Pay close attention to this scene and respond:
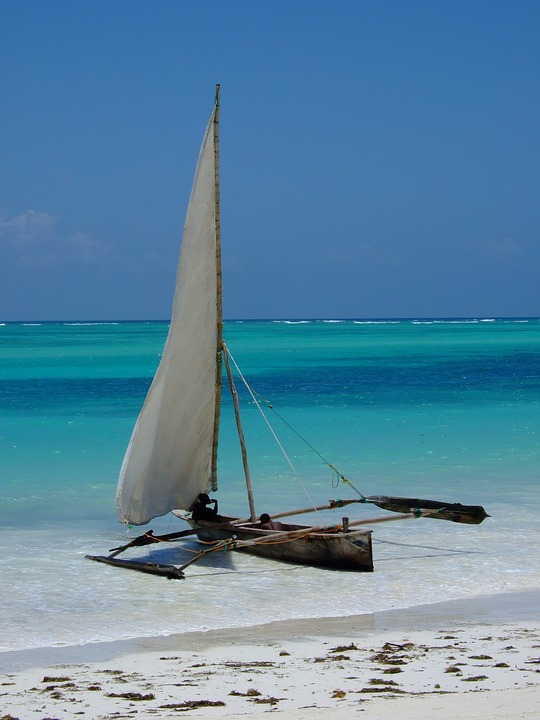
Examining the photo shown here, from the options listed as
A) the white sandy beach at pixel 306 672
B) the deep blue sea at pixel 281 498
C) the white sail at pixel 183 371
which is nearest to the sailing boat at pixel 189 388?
the white sail at pixel 183 371

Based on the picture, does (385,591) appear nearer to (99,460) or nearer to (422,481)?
(422,481)

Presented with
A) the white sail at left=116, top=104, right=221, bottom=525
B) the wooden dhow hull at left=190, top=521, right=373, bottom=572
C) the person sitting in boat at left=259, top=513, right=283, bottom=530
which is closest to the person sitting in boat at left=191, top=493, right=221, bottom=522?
the wooden dhow hull at left=190, top=521, right=373, bottom=572

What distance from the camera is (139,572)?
1114 cm

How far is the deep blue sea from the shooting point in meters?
9.83

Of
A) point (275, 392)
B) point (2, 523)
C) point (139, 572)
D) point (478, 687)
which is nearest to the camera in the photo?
point (478, 687)

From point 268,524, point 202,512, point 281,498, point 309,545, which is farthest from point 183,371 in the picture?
point 281,498

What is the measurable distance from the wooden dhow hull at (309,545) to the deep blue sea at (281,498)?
0.17 metres

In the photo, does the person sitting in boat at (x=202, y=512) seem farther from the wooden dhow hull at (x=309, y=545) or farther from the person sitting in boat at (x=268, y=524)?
the person sitting in boat at (x=268, y=524)

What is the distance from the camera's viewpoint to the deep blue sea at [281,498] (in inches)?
387

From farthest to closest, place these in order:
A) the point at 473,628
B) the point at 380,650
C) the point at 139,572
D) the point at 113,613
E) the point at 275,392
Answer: the point at 275,392, the point at 139,572, the point at 113,613, the point at 473,628, the point at 380,650

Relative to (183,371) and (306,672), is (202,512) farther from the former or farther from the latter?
(306,672)

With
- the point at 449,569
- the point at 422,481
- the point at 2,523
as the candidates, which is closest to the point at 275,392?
the point at 422,481

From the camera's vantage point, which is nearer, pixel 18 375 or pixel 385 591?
pixel 385 591

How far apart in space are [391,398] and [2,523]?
21246 mm
